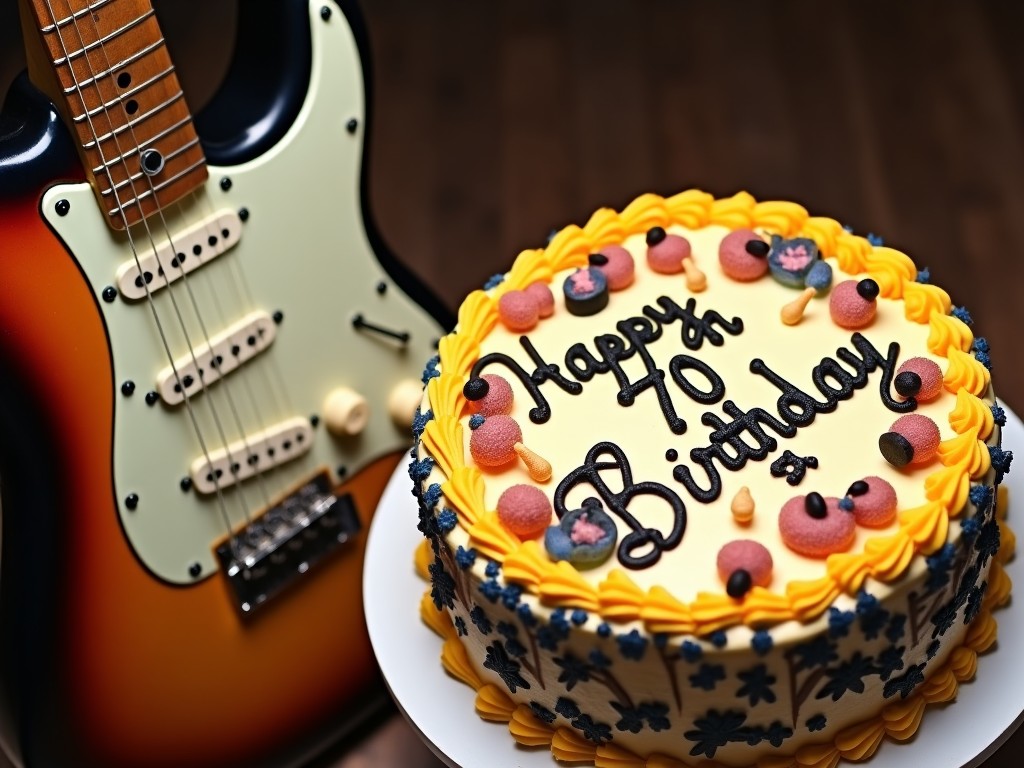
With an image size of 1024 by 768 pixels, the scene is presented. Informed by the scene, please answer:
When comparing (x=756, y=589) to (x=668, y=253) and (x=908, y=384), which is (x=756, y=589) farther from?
(x=668, y=253)

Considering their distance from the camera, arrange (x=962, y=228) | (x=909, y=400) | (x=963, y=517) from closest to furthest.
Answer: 1. (x=963, y=517)
2. (x=909, y=400)
3. (x=962, y=228)

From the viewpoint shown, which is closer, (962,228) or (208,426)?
(208,426)

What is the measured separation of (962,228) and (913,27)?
0.68 meters

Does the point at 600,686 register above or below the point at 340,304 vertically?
below

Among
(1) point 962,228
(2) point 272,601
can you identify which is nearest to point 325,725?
(2) point 272,601

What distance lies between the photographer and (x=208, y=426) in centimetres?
202

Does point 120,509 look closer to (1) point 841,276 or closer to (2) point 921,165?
(1) point 841,276

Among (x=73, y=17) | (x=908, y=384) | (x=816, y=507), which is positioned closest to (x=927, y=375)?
(x=908, y=384)

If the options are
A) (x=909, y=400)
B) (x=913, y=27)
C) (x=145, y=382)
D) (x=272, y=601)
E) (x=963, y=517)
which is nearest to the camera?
(x=963, y=517)

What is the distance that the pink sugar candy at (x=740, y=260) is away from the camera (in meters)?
1.94

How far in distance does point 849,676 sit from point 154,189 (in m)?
1.09

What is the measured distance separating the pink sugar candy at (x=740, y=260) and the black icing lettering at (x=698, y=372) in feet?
0.55

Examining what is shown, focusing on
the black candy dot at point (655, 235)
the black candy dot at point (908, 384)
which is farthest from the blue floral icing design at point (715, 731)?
the black candy dot at point (655, 235)

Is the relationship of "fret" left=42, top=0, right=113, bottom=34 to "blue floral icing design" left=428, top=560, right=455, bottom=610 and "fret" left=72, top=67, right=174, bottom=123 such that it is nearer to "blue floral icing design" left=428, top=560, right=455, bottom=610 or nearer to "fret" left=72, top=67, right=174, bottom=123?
"fret" left=72, top=67, right=174, bottom=123
